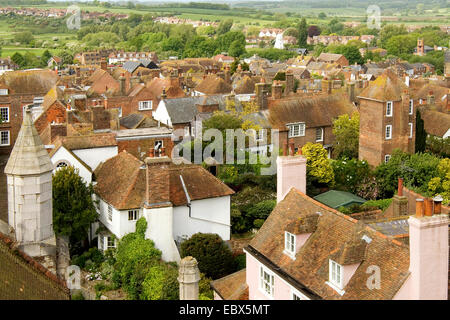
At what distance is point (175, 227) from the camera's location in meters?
26.6

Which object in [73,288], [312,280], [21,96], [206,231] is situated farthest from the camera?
[21,96]

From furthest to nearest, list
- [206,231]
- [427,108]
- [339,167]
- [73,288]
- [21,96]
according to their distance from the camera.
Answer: [427,108], [21,96], [339,167], [206,231], [73,288]

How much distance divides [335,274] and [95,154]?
717 inches

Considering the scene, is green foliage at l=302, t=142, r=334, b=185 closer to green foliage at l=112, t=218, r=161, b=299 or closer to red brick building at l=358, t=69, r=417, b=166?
red brick building at l=358, t=69, r=417, b=166

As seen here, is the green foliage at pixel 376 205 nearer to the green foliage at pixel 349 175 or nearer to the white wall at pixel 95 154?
the green foliage at pixel 349 175

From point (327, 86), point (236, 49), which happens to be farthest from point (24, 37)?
point (327, 86)

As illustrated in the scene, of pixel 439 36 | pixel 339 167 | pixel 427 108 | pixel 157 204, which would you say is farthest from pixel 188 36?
pixel 157 204

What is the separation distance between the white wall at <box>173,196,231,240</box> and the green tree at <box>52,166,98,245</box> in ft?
12.4

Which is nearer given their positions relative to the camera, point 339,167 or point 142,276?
point 142,276

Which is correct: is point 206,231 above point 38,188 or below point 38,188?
below

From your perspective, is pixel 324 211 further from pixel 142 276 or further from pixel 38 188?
pixel 142 276

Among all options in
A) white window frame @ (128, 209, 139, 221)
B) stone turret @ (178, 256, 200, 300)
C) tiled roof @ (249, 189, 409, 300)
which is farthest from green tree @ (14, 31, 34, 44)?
stone turret @ (178, 256, 200, 300)

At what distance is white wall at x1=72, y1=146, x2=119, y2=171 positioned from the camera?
29941mm

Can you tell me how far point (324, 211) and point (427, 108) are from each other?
38.7 meters
